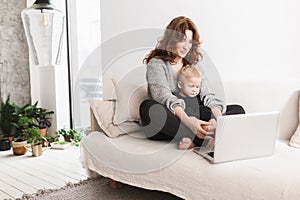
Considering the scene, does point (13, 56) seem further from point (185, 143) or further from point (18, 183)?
point (185, 143)

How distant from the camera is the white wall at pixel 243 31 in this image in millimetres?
2451

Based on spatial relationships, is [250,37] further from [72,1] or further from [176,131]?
[72,1]

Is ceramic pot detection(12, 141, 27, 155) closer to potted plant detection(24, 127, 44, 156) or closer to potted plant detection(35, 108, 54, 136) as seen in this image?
potted plant detection(24, 127, 44, 156)

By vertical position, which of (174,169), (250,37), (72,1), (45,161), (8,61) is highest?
(72,1)

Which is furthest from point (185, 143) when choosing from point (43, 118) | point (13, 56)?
point (13, 56)

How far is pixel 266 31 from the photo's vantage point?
266 cm

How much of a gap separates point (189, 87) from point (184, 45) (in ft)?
0.89

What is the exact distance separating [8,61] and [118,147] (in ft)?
7.24

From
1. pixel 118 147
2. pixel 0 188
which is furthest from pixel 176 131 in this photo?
pixel 0 188

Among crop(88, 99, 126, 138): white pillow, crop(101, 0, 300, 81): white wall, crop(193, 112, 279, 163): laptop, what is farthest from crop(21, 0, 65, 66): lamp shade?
crop(101, 0, 300, 81): white wall

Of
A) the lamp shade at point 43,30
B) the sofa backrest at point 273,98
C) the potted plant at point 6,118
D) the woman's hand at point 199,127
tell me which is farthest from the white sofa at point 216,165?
the potted plant at point 6,118

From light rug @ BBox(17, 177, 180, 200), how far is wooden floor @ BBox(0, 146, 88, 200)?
97mm

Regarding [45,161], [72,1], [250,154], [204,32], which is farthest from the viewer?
Result: [72,1]

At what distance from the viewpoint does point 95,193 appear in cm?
200
